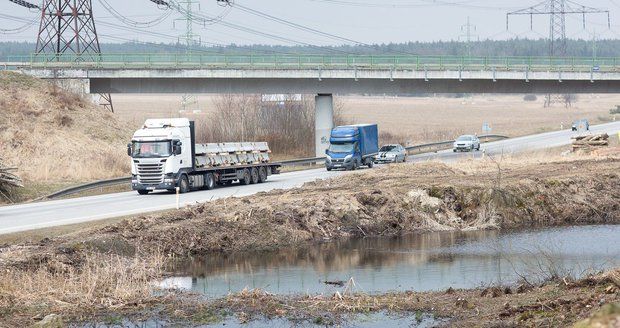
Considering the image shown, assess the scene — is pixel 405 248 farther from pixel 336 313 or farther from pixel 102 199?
pixel 102 199

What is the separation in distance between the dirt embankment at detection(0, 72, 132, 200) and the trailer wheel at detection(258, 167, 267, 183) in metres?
8.94

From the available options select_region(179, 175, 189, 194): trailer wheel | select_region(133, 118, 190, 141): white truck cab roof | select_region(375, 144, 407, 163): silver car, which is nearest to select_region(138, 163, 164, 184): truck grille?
select_region(179, 175, 189, 194): trailer wheel

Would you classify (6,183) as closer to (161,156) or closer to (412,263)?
(161,156)

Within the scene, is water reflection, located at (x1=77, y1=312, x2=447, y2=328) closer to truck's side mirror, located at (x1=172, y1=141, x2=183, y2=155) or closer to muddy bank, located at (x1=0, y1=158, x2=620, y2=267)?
muddy bank, located at (x1=0, y1=158, x2=620, y2=267)

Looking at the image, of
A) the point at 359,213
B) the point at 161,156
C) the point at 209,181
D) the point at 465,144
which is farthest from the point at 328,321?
the point at 465,144

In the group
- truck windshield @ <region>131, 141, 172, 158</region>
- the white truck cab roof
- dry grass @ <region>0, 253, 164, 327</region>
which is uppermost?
the white truck cab roof

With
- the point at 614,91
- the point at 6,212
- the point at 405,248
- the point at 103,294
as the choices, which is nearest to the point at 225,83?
the point at 614,91

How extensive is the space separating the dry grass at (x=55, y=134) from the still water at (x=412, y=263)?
26.1 meters

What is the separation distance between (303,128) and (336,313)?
214 ft

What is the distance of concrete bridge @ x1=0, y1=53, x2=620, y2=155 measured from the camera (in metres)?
74.1

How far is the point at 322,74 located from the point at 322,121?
11.9ft

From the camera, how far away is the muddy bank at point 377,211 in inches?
1280

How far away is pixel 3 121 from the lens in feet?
218

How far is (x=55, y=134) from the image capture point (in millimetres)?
66625
